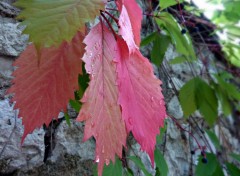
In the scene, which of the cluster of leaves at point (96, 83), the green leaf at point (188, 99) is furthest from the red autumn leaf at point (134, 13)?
the green leaf at point (188, 99)

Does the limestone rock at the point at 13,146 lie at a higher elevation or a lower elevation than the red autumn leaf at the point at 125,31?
lower

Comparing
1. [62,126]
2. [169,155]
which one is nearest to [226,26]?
[169,155]

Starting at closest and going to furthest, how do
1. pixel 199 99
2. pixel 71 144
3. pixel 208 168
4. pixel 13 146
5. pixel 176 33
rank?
1. pixel 13 146
2. pixel 71 144
3. pixel 176 33
4. pixel 208 168
5. pixel 199 99

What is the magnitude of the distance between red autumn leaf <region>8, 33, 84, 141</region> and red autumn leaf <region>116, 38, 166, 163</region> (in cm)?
8

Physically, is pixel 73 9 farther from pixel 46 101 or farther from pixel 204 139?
pixel 204 139

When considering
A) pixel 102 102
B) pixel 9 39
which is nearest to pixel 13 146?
pixel 9 39

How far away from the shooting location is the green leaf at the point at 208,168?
1268 mm

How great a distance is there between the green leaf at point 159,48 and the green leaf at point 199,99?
0.72 ft

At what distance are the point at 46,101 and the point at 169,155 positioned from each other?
34.7 inches

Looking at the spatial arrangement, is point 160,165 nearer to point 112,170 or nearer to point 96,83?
point 112,170

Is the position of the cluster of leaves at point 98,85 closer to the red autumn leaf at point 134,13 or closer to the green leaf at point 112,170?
the red autumn leaf at point 134,13

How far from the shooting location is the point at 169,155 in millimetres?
1322

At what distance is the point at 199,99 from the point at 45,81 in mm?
972

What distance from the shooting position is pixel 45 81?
53 cm
